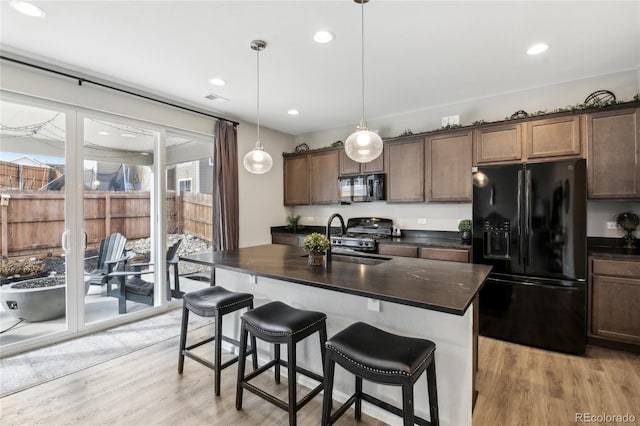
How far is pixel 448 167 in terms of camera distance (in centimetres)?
387

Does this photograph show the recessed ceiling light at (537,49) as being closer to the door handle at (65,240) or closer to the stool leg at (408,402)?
the stool leg at (408,402)

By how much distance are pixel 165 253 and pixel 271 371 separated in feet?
7.31

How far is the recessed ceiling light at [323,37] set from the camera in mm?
2404

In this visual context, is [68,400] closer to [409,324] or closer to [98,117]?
[409,324]

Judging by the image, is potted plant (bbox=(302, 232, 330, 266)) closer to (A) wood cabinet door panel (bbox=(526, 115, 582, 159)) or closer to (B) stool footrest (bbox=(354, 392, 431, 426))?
(B) stool footrest (bbox=(354, 392, 431, 426))

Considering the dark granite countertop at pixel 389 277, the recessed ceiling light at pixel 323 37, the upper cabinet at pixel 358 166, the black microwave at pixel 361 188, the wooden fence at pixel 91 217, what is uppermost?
the recessed ceiling light at pixel 323 37

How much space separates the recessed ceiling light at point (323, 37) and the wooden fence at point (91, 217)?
2710 millimetres

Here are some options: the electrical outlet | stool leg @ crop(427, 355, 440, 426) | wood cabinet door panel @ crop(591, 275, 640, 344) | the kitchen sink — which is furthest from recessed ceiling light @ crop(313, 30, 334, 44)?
wood cabinet door panel @ crop(591, 275, 640, 344)

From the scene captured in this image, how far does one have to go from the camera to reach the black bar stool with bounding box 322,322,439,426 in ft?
4.60

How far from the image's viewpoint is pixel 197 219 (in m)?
4.38

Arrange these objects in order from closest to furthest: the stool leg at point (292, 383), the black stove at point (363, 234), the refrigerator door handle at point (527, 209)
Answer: the stool leg at point (292, 383)
the refrigerator door handle at point (527, 209)
the black stove at point (363, 234)

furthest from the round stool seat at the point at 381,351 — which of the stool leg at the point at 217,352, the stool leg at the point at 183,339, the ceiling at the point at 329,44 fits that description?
the ceiling at the point at 329,44

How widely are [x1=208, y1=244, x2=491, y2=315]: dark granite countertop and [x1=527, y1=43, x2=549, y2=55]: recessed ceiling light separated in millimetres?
1984

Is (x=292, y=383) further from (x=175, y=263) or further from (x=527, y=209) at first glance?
(x=175, y=263)
